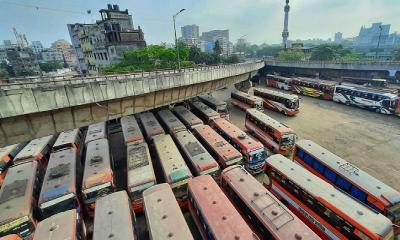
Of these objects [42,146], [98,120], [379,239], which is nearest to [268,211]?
[379,239]

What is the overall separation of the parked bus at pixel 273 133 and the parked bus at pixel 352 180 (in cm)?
241

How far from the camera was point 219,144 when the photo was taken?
18.1 m

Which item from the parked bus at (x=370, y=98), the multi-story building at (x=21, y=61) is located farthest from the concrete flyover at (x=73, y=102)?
the multi-story building at (x=21, y=61)

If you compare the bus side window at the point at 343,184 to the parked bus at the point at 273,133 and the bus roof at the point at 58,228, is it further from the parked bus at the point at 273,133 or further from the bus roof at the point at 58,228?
the bus roof at the point at 58,228

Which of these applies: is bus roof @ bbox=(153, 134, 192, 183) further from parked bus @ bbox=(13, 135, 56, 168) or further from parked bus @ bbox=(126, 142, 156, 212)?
parked bus @ bbox=(13, 135, 56, 168)

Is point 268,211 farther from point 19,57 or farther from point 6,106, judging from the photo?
point 19,57

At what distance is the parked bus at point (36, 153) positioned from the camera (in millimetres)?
18266

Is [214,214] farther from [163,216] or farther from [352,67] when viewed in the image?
[352,67]

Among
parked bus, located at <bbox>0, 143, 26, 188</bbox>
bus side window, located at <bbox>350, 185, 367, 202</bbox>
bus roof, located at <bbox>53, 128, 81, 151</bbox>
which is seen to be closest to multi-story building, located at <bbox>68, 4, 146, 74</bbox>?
bus roof, located at <bbox>53, 128, 81, 151</bbox>

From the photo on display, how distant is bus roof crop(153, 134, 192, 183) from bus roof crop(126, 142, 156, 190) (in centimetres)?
104

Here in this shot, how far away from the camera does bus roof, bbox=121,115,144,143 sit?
2006 centimetres

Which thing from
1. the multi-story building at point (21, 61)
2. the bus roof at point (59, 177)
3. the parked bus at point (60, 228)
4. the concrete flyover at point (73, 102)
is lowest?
the bus roof at point (59, 177)

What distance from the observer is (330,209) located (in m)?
10.6

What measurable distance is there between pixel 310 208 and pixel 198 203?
6595 millimetres
